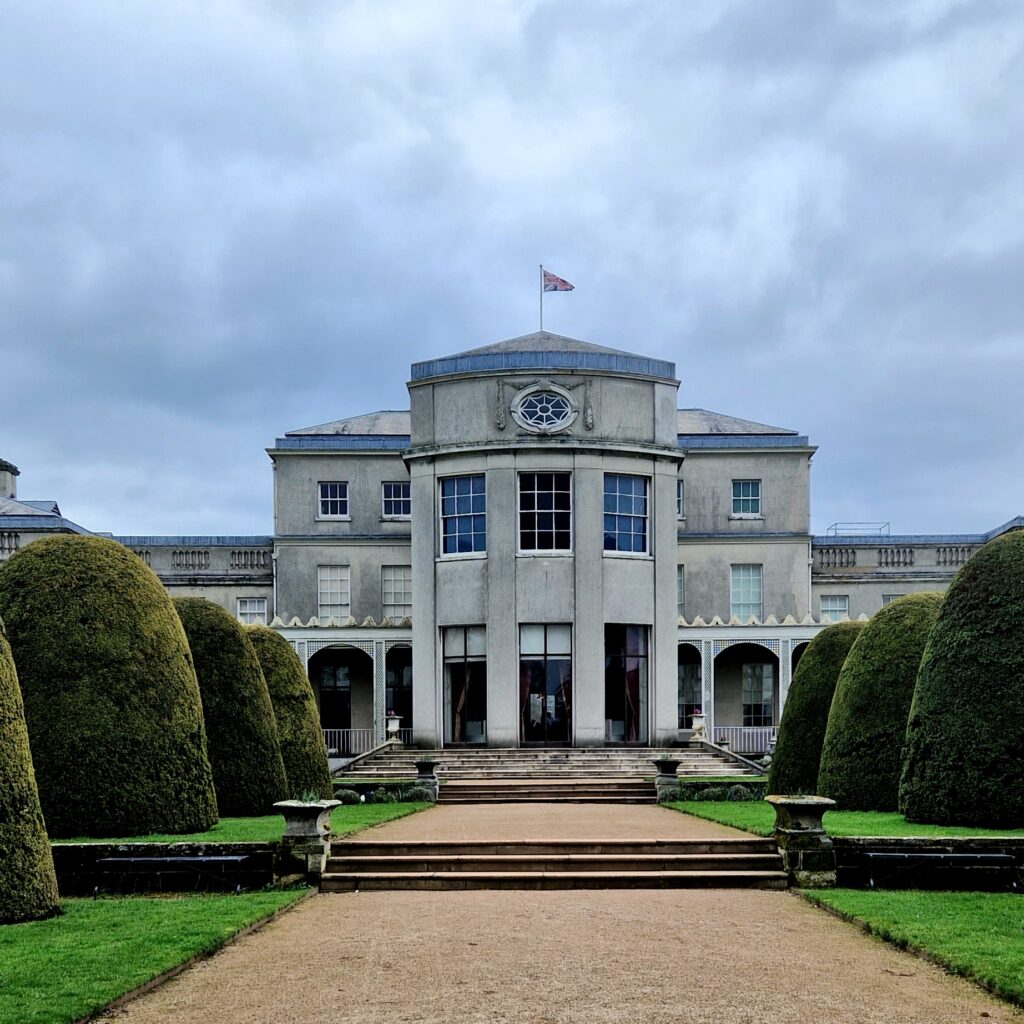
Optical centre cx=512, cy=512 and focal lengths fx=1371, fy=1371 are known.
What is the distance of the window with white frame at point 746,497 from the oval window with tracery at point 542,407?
1180 cm

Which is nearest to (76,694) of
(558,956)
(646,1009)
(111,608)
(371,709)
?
(111,608)

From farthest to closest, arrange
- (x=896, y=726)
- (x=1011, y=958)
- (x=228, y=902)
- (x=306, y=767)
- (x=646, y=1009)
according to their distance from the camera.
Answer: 1. (x=306, y=767)
2. (x=896, y=726)
3. (x=228, y=902)
4. (x=1011, y=958)
5. (x=646, y=1009)

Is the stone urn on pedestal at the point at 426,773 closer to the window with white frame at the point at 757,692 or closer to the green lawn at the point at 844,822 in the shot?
the green lawn at the point at 844,822

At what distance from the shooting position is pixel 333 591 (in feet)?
153

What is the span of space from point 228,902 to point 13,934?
276 centimetres

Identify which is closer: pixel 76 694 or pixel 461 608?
pixel 76 694

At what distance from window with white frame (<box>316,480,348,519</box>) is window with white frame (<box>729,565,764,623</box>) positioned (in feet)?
44.2

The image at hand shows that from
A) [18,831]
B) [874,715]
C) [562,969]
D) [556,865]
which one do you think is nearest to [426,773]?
[874,715]

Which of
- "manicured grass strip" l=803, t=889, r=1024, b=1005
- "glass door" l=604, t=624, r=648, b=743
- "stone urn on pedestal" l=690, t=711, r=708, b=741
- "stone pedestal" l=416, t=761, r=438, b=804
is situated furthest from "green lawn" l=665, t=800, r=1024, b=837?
"stone urn on pedestal" l=690, t=711, r=708, b=741

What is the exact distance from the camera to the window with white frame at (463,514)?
123ft

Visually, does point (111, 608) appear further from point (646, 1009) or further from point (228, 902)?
point (646, 1009)

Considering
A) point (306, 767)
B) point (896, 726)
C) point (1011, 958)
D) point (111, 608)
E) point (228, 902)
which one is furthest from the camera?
point (306, 767)

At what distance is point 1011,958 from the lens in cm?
1051

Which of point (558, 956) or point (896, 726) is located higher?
point (896, 726)
